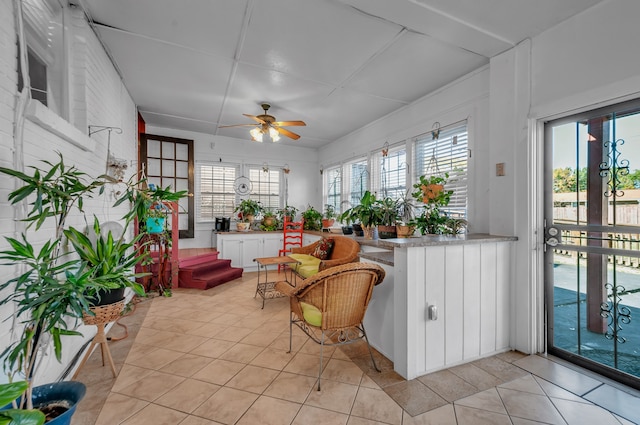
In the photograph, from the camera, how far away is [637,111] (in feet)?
6.55

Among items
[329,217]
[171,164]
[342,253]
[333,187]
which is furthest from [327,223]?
[171,164]

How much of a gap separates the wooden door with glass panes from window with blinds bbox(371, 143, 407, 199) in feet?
11.4

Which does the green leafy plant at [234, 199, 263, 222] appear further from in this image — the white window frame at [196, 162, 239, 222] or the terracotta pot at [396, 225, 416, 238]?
the terracotta pot at [396, 225, 416, 238]

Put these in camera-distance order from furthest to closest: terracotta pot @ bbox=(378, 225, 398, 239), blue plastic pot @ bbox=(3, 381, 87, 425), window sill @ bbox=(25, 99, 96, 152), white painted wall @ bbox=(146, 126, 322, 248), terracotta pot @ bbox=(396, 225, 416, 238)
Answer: white painted wall @ bbox=(146, 126, 322, 248) < terracotta pot @ bbox=(378, 225, 398, 239) < terracotta pot @ bbox=(396, 225, 416, 238) < window sill @ bbox=(25, 99, 96, 152) < blue plastic pot @ bbox=(3, 381, 87, 425)

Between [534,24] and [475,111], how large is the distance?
3.02 feet

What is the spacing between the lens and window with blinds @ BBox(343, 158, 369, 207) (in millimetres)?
5273

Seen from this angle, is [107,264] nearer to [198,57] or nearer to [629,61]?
[198,57]

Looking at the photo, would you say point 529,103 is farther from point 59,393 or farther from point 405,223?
point 59,393

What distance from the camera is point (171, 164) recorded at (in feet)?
18.0

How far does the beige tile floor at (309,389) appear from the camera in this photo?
171 centimetres

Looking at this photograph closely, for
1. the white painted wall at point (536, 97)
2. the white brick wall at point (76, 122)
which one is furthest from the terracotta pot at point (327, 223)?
the white brick wall at point (76, 122)

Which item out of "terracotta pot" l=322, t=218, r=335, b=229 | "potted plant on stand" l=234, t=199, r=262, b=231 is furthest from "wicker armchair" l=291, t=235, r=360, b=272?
"potted plant on stand" l=234, t=199, r=262, b=231

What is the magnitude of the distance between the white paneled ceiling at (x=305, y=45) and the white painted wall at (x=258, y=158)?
5.26 ft

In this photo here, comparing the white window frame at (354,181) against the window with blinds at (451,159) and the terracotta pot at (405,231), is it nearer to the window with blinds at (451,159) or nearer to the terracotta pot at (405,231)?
the window with blinds at (451,159)
